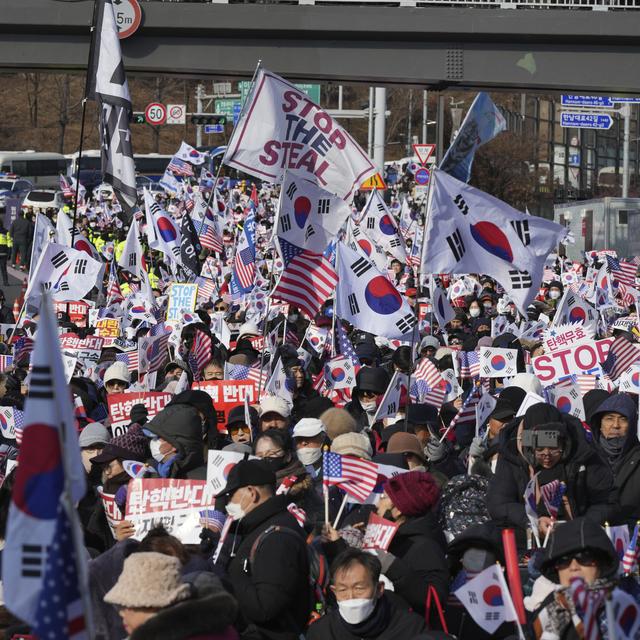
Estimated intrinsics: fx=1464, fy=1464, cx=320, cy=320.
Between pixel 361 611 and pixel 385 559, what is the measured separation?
2.08ft

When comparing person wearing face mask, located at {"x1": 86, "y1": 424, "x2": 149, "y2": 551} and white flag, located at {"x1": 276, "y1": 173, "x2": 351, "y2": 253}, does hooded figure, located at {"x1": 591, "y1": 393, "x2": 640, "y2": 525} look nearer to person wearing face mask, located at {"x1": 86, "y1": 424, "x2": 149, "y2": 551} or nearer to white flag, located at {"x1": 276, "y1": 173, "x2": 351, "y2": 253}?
person wearing face mask, located at {"x1": 86, "y1": 424, "x2": 149, "y2": 551}

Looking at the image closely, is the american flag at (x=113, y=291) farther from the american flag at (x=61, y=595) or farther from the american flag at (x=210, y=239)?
the american flag at (x=61, y=595)

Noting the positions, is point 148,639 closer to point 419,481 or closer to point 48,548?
point 48,548

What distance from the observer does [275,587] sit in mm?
5629

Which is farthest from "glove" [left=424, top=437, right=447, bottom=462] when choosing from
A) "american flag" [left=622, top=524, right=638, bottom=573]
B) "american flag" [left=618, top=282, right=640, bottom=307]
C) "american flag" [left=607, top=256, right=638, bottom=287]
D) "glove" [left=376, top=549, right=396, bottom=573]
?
"american flag" [left=607, top=256, right=638, bottom=287]

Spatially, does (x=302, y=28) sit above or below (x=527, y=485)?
above

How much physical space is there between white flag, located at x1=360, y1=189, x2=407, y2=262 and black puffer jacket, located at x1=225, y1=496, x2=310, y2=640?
45.4 feet

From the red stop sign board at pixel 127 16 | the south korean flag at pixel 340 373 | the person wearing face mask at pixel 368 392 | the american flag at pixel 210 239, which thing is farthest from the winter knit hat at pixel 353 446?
the red stop sign board at pixel 127 16

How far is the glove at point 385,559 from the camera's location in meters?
Result: 5.88

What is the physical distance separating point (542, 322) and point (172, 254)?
5.87m

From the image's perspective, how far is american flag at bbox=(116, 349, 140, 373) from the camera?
12695 mm

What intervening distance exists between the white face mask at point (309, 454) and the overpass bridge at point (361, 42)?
44.6 ft

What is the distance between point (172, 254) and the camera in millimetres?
19109


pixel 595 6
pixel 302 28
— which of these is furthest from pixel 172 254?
pixel 595 6
